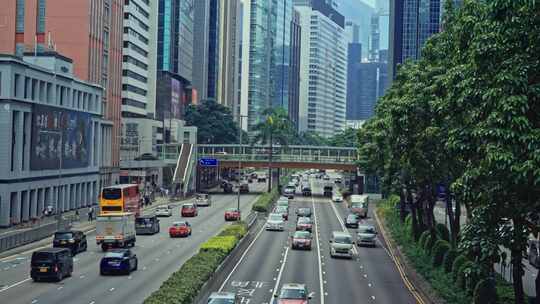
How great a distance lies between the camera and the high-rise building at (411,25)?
182 m

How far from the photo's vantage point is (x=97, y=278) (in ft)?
136

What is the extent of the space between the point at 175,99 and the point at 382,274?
12766 centimetres

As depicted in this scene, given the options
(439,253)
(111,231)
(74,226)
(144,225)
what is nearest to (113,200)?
(144,225)

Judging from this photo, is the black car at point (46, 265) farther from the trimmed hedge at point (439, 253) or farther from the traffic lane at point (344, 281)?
the trimmed hedge at point (439, 253)

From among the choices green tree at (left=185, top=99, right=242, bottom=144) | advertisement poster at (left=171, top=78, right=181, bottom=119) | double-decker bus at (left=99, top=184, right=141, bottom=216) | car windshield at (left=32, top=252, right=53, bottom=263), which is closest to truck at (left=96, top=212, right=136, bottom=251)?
double-decker bus at (left=99, top=184, right=141, bottom=216)

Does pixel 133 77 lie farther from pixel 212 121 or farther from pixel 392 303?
pixel 392 303

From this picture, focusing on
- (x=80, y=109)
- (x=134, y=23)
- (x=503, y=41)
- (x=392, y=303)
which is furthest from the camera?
(x=134, y=23)

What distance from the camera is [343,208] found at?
105 m

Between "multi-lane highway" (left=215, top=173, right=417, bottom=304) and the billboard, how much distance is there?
2192 cm

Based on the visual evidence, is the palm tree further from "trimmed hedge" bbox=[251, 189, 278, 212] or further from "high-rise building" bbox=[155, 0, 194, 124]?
"high-rise building" bbox=[155, 0, 194, 124]

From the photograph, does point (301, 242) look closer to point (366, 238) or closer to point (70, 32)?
point (366, 238)

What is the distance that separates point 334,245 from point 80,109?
41.8 m

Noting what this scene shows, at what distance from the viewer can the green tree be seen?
7082 inches

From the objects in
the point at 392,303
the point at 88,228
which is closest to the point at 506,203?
the point at 392,303
